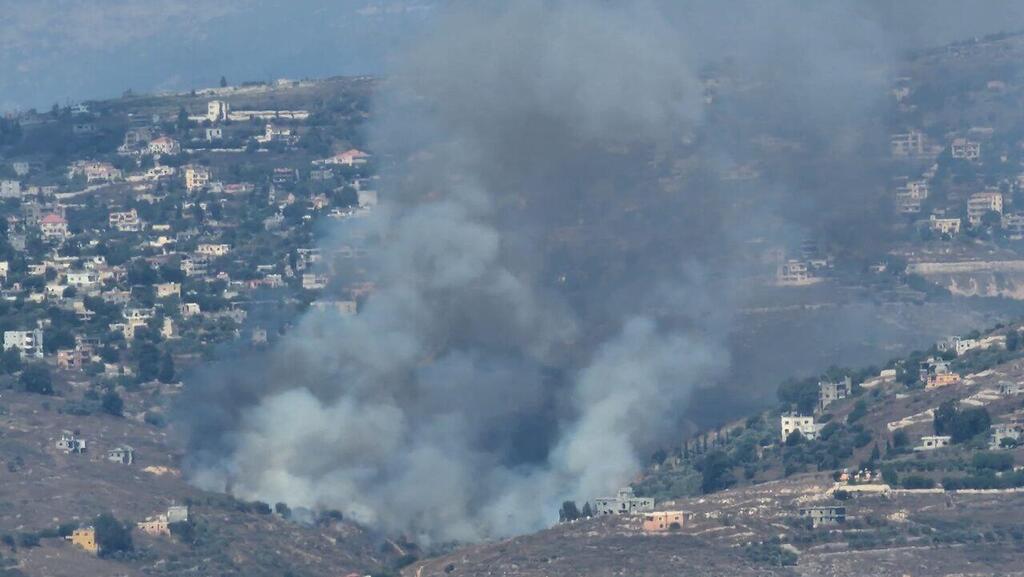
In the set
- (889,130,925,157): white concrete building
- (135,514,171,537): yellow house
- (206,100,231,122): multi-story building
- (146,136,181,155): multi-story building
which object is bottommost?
(135,514,171,537): yellow house

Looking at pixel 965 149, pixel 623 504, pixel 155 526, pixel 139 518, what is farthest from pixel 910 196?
pixel 155 526

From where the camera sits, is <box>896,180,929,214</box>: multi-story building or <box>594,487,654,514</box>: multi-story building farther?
<box>896,180,929,214</box>: multi-story building

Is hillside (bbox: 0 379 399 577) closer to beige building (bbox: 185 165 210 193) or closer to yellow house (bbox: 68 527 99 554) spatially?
yellow house (bbox: 68 527 99 554)

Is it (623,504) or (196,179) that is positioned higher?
(196,179)

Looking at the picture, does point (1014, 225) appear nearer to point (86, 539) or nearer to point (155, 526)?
point (155, 526)

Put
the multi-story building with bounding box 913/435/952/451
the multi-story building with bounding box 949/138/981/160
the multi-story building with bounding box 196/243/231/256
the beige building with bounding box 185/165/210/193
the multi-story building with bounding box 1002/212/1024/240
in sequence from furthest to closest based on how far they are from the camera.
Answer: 1. the beige building with bounding box 185/165/210/193
2. the multi-story building with bounding box 196/243/231/256
3. the multi-story building with bounding box 949/138/981/160
4. the multi-story building with bounding box 1002/212/1024/240
5. the multi-story building with bounding box 913/435/952/451

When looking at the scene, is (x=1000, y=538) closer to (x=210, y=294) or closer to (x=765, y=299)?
(x=765, y=299)

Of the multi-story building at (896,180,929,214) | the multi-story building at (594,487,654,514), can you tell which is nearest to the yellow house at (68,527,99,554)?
the multi-story building at (594,487,654,514)

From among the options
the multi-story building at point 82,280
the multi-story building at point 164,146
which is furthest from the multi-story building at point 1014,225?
the multi-story building at point 164,146
